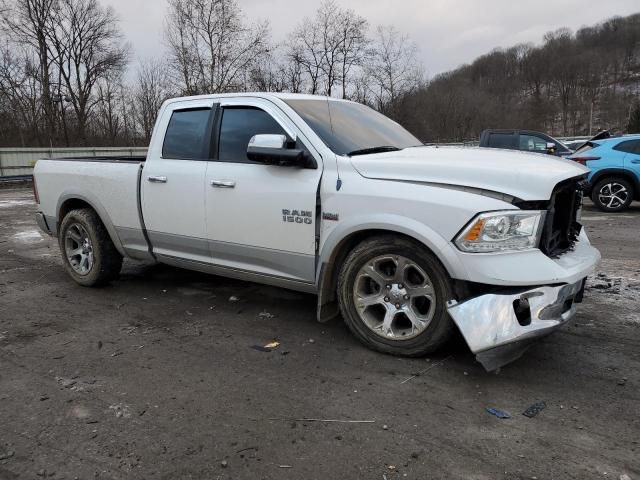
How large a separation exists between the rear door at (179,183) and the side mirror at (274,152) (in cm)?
79

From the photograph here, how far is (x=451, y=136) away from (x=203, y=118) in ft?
175

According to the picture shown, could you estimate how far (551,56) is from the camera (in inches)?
3819

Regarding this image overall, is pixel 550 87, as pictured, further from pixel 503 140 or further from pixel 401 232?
pixel 401 232

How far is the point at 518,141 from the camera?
46.1 ft

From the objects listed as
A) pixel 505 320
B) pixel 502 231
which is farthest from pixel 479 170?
pixel 505 320

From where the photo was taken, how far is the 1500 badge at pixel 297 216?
3.86 m

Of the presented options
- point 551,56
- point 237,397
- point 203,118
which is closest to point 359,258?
point 237,397

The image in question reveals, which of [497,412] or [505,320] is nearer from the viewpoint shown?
[497,412]

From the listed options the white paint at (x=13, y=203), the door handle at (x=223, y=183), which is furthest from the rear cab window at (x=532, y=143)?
the white paint at (x=13, y=203)

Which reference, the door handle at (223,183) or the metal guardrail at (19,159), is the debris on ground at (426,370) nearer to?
the door handle at (223,183)

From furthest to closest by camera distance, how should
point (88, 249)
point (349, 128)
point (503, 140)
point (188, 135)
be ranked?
point (503, 140) < point (88, 249) < point (188, 135) < point (349, 128)

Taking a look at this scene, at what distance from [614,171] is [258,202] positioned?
32.0 feet

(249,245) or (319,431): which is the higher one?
(249,245)

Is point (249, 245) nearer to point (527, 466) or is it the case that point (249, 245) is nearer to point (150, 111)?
point (527, 466)
